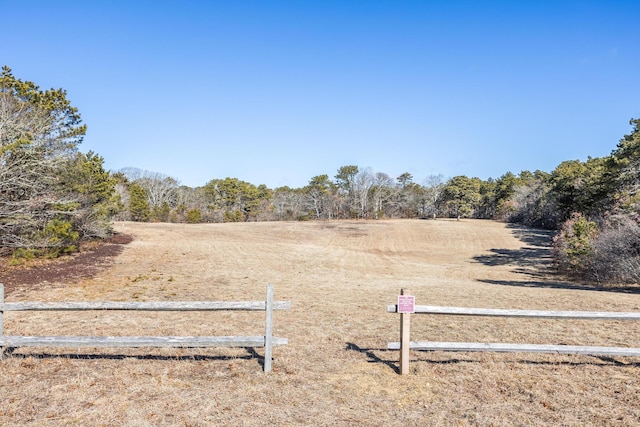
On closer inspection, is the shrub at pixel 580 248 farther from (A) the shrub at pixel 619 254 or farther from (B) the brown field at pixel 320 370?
(B) the brown field at pixel 320 370

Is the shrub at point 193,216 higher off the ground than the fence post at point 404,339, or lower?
higher

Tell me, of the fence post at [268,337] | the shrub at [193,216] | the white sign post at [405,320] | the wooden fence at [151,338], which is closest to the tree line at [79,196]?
the wooden fence at [151,338]

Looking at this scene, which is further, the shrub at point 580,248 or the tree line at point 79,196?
the shrub at point 580,248

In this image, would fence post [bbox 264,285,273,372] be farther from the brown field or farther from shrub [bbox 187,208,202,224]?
shrub [bbox 187,208,202,224]

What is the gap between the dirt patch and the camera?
17.8m

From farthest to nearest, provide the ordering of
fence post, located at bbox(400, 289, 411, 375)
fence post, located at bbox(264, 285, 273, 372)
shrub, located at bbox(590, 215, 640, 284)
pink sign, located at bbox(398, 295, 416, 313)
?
shrub, located at bbox(590, 215, 640, 284)
fence post, located at bbox(264, 285, 273, 372)
fence post, located at bbox(400, 289, 411, 375)
pink sign, located at bbox(398, 295, 416, 313)

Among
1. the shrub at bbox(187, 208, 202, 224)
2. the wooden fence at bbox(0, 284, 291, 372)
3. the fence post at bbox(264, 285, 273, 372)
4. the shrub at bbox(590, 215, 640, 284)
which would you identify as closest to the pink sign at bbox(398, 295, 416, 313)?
the wooden fence at bbox(0, 284, 291, 372)

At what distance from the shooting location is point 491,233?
2218 inches

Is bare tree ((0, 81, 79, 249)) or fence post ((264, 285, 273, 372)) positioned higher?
bare tree ((0, 81, 79, 249))

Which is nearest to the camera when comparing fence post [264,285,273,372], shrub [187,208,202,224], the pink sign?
the pink sign

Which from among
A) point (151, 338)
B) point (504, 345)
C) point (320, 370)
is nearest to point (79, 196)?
point (151, 338)

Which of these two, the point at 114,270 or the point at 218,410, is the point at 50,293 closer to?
the point at 114,270

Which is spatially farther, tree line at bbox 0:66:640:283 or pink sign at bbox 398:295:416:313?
tree line at bbox 0:66:640:283

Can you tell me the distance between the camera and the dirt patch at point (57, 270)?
1780 centimetres
